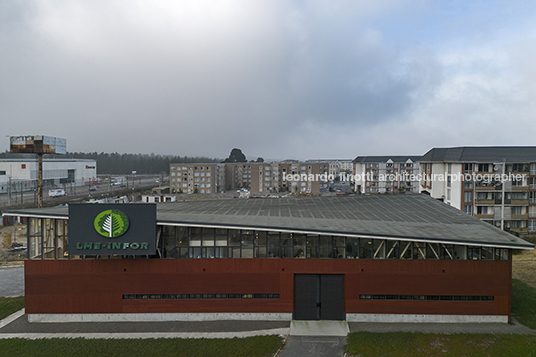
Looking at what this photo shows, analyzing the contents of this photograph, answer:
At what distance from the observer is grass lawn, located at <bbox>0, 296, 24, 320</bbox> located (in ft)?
79.7

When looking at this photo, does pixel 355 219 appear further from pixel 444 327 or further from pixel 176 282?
pixel 176 282

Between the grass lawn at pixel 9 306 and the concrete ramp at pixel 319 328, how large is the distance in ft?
71.9

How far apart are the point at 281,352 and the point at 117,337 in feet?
35.3

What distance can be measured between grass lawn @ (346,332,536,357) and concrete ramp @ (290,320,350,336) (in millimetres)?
997

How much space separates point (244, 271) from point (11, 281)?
28.2 metres

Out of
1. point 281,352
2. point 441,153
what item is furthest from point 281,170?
point 281,352

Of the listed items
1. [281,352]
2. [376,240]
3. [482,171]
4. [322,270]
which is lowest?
[281,352]

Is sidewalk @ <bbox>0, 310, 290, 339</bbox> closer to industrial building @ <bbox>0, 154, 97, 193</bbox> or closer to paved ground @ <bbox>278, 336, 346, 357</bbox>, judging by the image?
paved ground @ <bbox>278, 336, 346, 357</bbox>

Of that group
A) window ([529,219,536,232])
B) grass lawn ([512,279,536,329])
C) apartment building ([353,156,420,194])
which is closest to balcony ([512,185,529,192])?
window ([529,219,536,232])

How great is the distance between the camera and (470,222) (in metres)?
25.8

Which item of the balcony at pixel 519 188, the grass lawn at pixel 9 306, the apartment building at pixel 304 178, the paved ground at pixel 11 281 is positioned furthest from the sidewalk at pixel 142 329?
the apartment building at pixel 304 178

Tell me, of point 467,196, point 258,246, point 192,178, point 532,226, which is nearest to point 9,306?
point 258,246

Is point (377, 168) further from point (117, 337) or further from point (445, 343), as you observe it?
point (117, 337)

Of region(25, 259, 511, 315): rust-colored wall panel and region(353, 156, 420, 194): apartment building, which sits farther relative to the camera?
region(353, 156, 420, 194): apartment building
